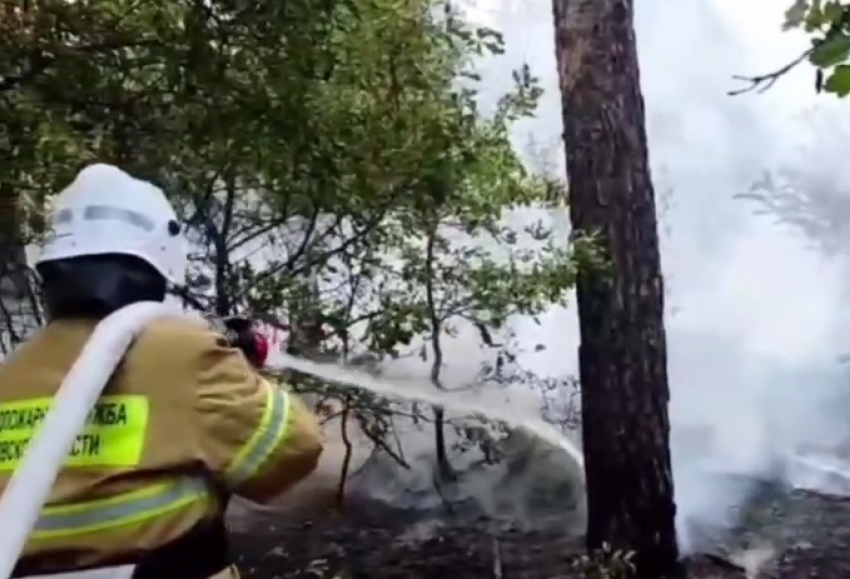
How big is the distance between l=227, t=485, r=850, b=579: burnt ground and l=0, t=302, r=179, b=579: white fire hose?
3.56m

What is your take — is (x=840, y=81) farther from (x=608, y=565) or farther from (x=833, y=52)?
(x=608, y=565)

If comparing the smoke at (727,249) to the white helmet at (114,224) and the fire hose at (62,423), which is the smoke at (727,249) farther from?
the fire hose at (62,423)

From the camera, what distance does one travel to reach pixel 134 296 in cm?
206

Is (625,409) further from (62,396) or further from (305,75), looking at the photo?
(62,396)

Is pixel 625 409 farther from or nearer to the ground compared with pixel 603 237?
nearer to the ground

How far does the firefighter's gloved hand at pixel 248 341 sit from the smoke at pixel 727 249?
159 inches

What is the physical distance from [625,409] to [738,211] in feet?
8.40

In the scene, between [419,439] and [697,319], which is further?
[697,319]

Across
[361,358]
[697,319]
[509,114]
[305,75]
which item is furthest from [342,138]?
[697,319]

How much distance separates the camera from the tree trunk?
5117mm

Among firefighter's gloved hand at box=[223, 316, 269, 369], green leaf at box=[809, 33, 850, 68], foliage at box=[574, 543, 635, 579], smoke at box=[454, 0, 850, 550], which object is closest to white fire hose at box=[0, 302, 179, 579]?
firefighter's gloved hand at box=[223, 316, 269, 369]

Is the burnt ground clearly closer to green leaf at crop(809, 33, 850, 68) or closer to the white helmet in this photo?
the white helmet

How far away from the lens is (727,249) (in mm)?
7316

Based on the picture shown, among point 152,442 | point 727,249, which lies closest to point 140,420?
point 152,442
